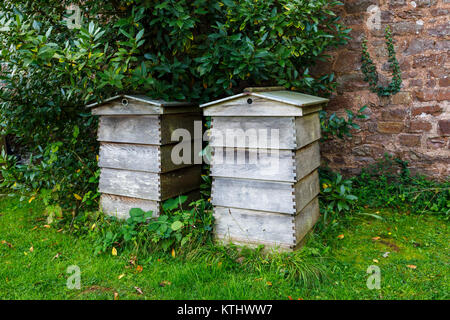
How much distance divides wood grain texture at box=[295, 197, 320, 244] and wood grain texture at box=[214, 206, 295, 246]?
0.09m

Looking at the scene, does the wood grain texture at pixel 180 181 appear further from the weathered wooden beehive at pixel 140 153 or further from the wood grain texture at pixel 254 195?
the wood grain texture at pixel 254 195

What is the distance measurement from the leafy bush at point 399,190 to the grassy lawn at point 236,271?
0.32 m

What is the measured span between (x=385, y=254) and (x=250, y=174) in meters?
1.35

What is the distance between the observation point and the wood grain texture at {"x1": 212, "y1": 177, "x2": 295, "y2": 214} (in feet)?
9.07

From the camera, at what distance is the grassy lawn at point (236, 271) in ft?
8.25

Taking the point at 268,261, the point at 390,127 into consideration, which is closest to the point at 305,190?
the point at 268,261

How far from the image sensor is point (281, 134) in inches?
109

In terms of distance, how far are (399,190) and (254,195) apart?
223 centimetres

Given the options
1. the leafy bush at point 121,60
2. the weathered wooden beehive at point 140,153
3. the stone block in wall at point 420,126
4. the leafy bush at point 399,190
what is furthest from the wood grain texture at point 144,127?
the stone block in wall at point 420,126

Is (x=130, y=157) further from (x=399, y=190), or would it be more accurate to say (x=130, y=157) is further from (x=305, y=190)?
(x=399, y=190)

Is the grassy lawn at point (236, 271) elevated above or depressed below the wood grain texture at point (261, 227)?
below

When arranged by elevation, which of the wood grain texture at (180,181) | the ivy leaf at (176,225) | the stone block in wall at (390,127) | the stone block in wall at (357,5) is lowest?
the ivy leaf at (176,225)

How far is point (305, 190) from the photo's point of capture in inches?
120

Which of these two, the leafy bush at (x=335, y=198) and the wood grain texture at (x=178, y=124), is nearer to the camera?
the wood grain texture at (x=178, y=124)
